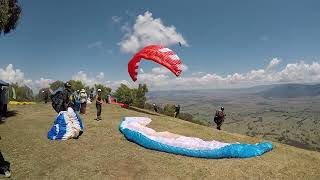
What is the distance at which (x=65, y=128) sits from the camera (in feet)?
68.5

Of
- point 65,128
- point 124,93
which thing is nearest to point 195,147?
point 65,128

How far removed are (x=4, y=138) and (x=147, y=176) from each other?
1042 cm

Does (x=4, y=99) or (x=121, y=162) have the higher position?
(x=4, y=99)

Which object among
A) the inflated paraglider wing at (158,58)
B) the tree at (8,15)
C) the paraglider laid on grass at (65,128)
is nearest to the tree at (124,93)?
the inflated paraglider wing at (158,58)

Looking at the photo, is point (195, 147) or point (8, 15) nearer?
point (195, 147)

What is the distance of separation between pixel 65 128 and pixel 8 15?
1678 centimetres

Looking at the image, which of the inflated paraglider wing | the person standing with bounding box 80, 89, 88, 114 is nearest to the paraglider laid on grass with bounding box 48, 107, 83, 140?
the person standing with bounding box 80, 89, 88, 114

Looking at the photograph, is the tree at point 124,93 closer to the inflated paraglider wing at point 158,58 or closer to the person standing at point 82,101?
the inflated paraglider wing at point 158,58

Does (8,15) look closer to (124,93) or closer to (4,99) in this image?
(4,99)

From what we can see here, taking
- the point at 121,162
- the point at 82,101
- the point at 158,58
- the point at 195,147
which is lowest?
the point at 121,162

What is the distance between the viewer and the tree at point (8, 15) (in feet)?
100

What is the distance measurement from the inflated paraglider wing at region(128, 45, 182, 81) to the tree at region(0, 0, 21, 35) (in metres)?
12.4

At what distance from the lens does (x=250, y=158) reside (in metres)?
17.5

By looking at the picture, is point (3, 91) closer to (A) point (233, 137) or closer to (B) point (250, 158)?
(A) point (233, 137)
